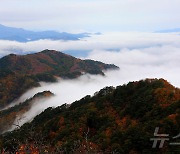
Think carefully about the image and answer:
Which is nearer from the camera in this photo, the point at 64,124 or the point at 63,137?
the point at 63,137

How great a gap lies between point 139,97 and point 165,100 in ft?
42.8

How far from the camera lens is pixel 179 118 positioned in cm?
6306

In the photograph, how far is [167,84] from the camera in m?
95.9

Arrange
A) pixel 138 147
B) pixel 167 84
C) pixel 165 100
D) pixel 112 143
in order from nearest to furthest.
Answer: pixel 138 147, pixel 112 143, pixel 165 100, pixel 167 84

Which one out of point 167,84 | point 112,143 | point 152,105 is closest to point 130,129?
point 112,143

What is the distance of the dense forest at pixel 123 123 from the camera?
61969 mm

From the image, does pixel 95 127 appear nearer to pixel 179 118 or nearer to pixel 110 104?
pixel 110 104

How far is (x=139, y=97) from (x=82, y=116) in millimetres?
19761

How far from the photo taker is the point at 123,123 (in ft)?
280

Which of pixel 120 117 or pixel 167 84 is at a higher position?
pixel 167 84

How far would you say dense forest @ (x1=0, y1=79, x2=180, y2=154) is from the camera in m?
62.0

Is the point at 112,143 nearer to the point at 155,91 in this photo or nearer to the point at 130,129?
the point at 130,129

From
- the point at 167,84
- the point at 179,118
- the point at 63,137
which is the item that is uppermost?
the point at 167,84

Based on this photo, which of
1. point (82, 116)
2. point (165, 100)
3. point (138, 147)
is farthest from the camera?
point (82, 116)
